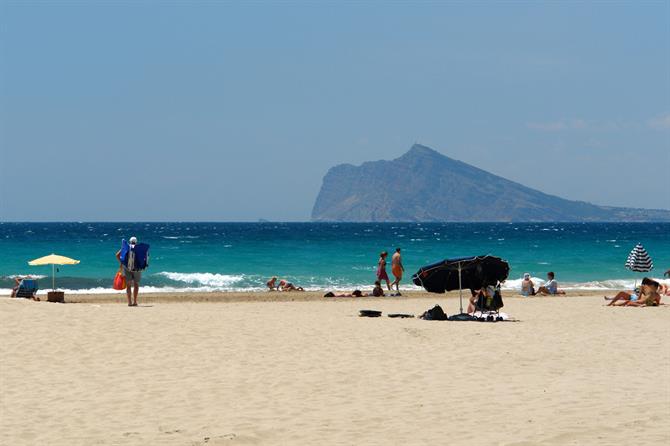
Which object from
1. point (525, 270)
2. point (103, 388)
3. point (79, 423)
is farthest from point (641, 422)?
point (525, 270)

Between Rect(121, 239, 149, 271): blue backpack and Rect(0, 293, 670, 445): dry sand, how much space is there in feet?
7.28

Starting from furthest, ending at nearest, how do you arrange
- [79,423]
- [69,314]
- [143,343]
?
1. [69,314]
2. [143,343]
3. [79,423]

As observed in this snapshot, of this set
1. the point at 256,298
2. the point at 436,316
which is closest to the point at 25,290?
the point at 256,298

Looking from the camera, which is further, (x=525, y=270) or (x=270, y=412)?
(x=525, y=270)

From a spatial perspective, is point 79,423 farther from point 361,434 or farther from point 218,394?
point 361,434

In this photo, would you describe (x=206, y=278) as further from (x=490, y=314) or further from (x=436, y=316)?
(x=490, y=314)

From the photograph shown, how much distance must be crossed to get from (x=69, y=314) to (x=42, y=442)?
9.58 meters

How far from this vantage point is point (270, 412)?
9.62 m

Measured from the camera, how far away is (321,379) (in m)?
Answer: 11.7

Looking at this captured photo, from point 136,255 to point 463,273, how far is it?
7.92 meters

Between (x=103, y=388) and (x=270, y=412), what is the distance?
2.68 meters

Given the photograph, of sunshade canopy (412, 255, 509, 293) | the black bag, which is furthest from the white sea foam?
the black bag

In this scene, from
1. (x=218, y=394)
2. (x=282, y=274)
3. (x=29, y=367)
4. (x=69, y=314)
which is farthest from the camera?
(x=282, y=274)

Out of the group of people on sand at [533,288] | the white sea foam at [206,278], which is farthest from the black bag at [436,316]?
the white sea foam at [206,278]
